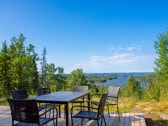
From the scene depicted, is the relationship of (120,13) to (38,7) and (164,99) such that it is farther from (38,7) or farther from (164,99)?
(164,99)

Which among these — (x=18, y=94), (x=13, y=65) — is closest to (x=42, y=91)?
(x=18, y=94)

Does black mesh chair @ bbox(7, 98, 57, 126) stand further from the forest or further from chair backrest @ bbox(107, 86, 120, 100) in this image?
the forest

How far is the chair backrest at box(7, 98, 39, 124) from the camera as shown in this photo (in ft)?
9.64

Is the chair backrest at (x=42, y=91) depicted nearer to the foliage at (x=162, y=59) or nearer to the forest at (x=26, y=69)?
the forest at (x=26, y=69)

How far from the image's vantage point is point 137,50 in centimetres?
1964

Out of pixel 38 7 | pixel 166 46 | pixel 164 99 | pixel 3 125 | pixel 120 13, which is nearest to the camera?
pixel 3 125

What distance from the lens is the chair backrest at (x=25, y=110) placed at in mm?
2938

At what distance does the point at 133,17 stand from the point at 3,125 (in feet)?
27.7

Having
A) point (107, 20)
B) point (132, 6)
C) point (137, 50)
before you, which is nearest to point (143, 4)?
point (132, 6)

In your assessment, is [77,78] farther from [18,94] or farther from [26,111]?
[26,111]

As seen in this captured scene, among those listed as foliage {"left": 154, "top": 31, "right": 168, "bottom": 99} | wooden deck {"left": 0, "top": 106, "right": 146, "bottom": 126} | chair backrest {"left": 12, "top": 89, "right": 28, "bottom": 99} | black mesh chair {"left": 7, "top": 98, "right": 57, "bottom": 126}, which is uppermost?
foliage {"left": 154, "top": 31, "right": 168, "bottom": 99}

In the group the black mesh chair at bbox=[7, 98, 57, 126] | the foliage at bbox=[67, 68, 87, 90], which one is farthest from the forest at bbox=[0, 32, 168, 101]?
the foliage at bbox=[67, 68, 87, 90]

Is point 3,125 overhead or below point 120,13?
below

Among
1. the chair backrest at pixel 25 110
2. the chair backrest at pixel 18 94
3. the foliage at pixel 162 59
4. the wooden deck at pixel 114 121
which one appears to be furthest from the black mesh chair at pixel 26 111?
the foliage at pixel 162 59
